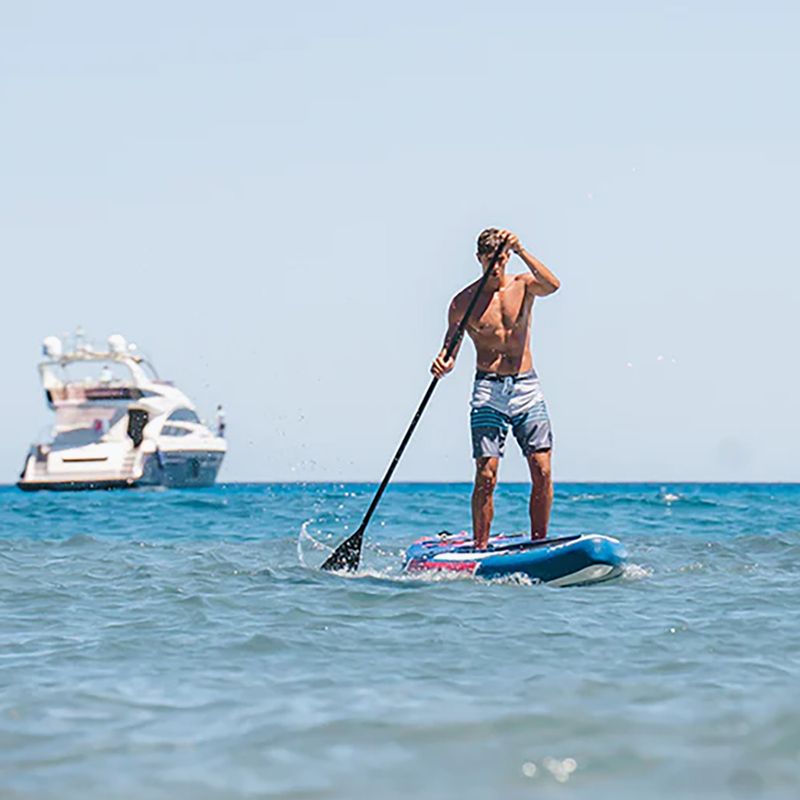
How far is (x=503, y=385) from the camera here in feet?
30.9

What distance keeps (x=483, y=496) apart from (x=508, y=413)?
61cm

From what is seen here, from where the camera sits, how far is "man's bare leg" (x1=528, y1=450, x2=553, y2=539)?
9430 millimetres

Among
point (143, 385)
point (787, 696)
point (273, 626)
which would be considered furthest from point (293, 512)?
point (143, 385)

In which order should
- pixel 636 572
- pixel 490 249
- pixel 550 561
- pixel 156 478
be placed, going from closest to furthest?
pixel 550 561 < pixel 490 249 < pixel 636 572 < pixel 156 478

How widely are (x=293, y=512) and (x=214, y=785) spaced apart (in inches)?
776

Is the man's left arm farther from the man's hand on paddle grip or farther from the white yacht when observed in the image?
the white yacht

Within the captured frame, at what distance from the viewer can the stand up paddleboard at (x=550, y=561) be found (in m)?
8.80

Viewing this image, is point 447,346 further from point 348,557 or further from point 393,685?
point 393,685

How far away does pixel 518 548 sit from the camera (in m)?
9.30

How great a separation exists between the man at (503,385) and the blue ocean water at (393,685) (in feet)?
2.95

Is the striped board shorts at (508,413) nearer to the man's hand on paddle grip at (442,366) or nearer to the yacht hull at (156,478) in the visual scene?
the man's hand on paddle grip at (442,366)

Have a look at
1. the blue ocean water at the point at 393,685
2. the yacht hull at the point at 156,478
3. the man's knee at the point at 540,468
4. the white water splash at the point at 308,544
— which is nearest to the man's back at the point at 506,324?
the man's knee at the point at 540,468

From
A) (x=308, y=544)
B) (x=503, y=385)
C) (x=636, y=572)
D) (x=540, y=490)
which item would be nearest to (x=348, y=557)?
(x=540, y=490)

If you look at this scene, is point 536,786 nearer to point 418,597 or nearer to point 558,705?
point 558,705
